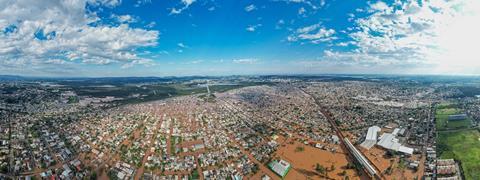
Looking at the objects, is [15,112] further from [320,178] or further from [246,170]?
[320,178]

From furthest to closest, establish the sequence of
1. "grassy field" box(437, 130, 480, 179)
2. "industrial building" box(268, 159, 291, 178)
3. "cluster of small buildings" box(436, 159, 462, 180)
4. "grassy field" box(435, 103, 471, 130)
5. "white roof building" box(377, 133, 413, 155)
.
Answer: "grassy field" box(435, 103, 471, 130) < "white roof building" box(377, 133, 413, 155) < "grassy field" box(437, 130, 480, 179) < "industrial building" box(268, 159, 291, 178) < "cluster of small buildings" box(436, 159, 462, 180)

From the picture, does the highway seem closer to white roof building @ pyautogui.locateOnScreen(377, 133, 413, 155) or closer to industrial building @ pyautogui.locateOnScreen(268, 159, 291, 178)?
white roof building @ pyautogui.locateOnScreen(377, 133, 413, 155)

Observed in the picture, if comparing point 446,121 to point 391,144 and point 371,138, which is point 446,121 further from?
point 391,144

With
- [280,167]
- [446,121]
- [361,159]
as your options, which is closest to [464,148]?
[361,159]

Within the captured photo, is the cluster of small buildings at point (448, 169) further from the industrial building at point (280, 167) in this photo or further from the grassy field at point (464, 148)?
the industrial building at point (280, 167)

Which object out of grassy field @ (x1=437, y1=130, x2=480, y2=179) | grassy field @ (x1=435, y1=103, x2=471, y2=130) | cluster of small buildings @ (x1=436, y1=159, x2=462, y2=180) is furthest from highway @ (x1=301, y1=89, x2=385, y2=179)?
grassy field @ (x1=435, y1=103, x2=471, y2=130)

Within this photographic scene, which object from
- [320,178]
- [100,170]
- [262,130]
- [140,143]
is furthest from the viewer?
[262,130]

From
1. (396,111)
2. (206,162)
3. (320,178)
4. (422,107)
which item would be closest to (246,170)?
(206,162)
